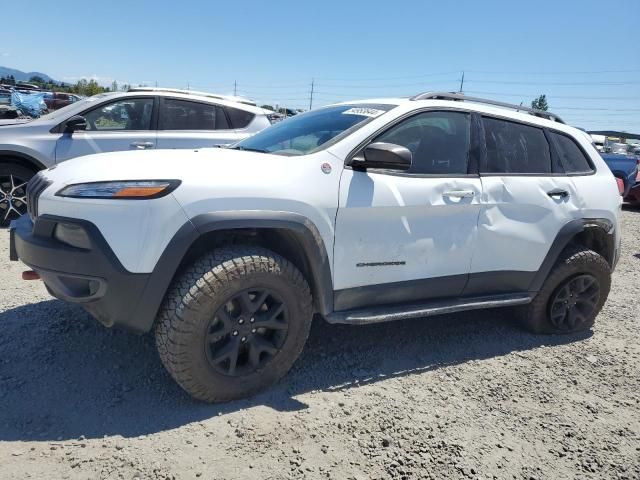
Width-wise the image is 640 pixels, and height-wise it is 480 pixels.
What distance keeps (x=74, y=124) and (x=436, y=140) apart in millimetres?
4626

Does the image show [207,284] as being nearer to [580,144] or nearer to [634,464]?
[634,464]

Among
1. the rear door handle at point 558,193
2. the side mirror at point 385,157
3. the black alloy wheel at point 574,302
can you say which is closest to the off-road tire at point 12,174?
the side mirror at point 385,157

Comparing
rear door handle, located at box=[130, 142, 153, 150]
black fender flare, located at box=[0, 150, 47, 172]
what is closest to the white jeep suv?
rear door handle, located at box=[130, 142, 153, 150]


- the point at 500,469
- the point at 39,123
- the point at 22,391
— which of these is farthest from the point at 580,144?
the point at 39,123

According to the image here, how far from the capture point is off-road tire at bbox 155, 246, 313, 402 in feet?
8.00

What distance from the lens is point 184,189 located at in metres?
2.41

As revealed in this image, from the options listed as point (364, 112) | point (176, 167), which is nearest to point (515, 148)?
point (364, 112)

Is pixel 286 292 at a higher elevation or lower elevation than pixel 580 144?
lower

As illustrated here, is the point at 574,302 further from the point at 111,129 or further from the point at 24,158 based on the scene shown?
the point at 24,158

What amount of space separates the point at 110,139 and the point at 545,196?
5013 mm

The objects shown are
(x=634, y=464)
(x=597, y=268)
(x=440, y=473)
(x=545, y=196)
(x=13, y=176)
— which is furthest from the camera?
(x=13, y=176)

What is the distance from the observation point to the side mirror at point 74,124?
588 cm

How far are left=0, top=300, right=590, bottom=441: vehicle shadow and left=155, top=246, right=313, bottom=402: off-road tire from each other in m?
0.15

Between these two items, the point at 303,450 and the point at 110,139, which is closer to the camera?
Result: the point at 303,450
